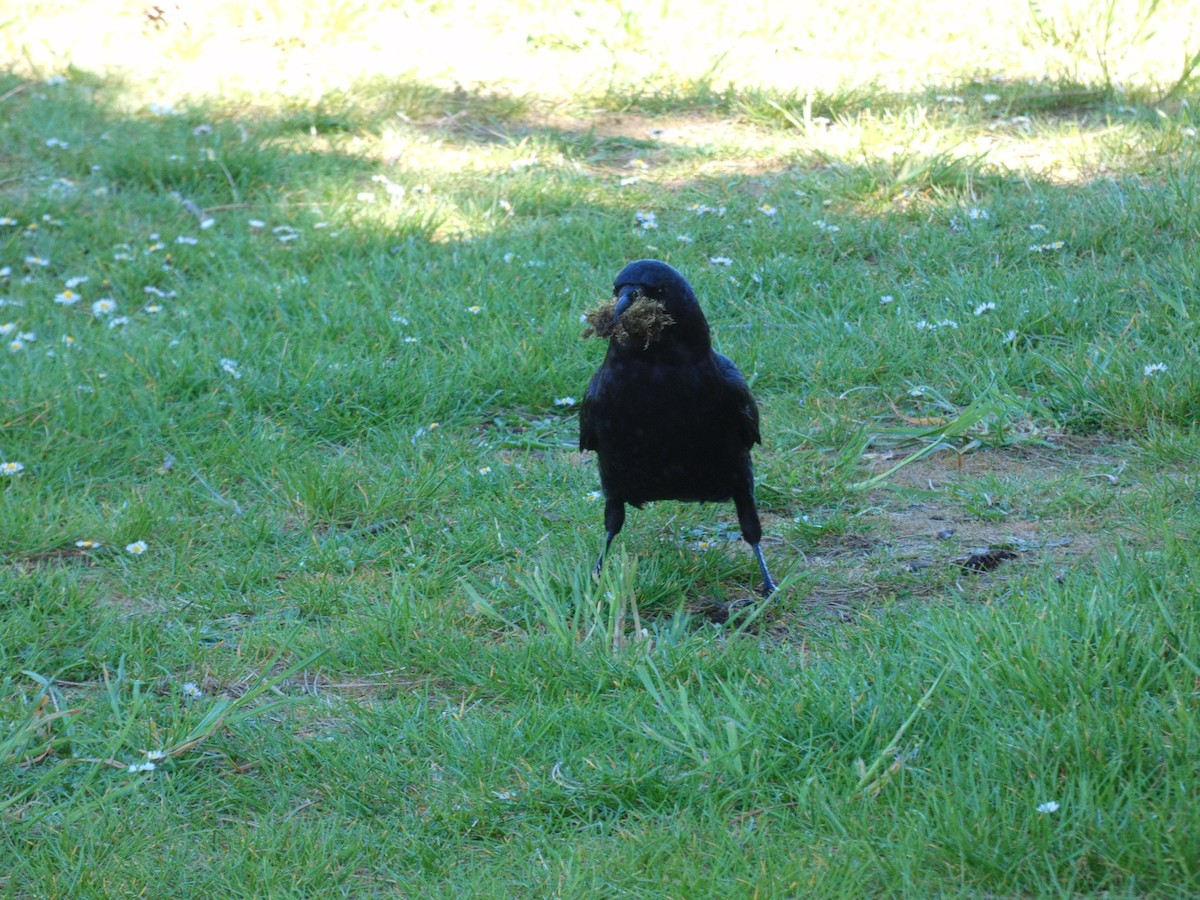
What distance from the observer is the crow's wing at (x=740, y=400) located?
382cm

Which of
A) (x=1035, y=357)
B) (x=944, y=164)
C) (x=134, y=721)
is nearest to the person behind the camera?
(x=134, y=721)

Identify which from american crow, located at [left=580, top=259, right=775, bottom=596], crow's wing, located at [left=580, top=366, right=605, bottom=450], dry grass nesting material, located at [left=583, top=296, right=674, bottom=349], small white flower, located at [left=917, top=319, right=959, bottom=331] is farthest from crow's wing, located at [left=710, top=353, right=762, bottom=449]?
small white flower, located at [left=917, top=319, right=959, bottom=331]

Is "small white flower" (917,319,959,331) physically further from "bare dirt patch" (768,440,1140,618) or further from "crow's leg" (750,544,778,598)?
"crow's leg" (750,544,778,598)

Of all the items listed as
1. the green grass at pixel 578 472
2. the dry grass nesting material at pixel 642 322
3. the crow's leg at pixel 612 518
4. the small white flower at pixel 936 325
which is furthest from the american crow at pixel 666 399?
the small white flower at pixel 936 325

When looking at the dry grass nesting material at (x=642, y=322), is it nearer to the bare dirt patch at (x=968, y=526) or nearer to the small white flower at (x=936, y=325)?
the bare dirt patch at (x=968, y=526)

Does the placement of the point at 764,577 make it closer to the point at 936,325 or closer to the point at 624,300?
the point at 624,300

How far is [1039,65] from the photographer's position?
309 inches

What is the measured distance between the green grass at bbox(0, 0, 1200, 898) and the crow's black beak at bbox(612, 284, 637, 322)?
0.76 m

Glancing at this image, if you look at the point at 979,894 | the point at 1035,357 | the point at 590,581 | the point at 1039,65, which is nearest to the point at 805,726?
the point at 979,894

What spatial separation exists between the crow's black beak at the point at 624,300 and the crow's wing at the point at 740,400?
0.35m

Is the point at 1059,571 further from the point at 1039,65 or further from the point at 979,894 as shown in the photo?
the point at 1039,65

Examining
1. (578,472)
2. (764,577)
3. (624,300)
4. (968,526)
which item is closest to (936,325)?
(968,526)

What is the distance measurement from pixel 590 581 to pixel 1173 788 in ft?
5.78

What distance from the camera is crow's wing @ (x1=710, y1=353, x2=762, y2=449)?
382 centimetres
